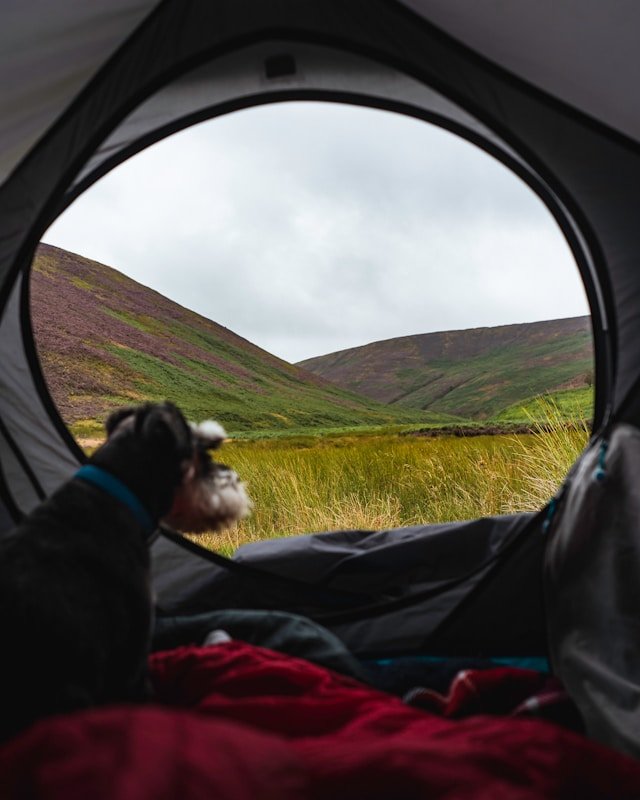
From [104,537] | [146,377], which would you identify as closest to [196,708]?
[104,537]

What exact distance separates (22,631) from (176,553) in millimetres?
1395

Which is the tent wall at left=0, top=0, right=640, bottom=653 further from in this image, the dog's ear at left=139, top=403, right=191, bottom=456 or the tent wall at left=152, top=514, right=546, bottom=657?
the dog's ear at left=139, top=403, right=191, bottom=456

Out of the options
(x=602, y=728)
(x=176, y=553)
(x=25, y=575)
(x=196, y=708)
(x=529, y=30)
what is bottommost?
(x=602, y=728)

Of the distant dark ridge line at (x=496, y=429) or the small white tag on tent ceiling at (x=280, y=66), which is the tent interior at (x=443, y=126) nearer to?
the small white tag on tent ceiling at (x=280, y=66)

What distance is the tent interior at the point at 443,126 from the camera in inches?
75.3

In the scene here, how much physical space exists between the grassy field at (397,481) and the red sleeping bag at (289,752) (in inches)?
98.6

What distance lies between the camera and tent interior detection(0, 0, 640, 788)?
191 centimetres

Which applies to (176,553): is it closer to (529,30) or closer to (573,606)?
(573,606)

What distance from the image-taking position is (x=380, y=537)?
10.00 feet

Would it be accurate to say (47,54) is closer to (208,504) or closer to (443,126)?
(443,126)

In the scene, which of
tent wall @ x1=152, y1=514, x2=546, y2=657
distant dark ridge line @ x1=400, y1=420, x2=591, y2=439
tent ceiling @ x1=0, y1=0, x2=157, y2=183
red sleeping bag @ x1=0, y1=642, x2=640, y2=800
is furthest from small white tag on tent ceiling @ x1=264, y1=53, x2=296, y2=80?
distant dark ridge line @ x1=400, y1=420, x2=591, y2=439

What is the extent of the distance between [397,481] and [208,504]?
153 inches

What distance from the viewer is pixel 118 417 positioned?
6.75ft

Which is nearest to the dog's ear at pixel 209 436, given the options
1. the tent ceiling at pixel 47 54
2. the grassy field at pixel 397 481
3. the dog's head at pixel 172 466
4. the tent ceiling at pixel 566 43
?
the dog's head at pixel 172 466
